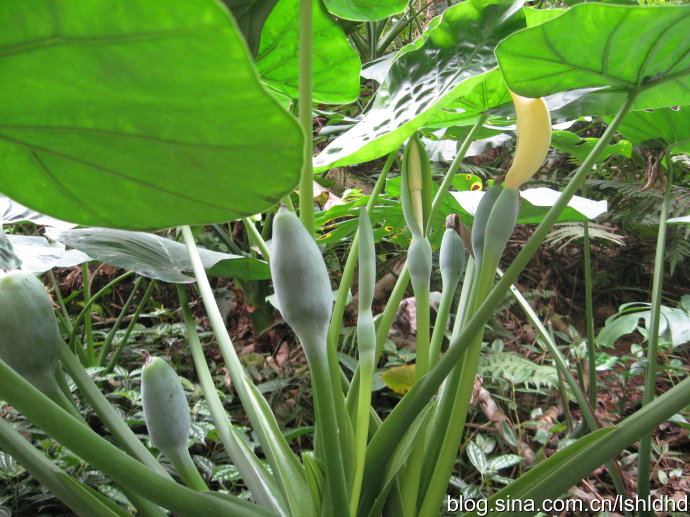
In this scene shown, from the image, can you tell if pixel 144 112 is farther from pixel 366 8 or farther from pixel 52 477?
pixel 366 8

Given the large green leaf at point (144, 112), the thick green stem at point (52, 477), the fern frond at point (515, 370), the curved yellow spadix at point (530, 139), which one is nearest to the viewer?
the large green leaf at point (144, 112)

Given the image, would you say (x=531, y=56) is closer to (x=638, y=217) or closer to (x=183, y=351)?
(x=183, y=351)

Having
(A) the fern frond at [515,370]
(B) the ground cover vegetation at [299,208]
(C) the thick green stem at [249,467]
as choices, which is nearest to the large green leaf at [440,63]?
(B) the ground cover vegetation at [299,208]

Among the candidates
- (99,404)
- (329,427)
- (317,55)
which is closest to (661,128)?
(317,55)

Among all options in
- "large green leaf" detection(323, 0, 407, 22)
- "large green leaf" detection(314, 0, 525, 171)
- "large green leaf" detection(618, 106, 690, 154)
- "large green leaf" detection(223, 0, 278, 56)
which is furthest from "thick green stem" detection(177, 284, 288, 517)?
"large green leaf" detection(618, 106, 690, 154)

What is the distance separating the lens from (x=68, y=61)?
175 mm

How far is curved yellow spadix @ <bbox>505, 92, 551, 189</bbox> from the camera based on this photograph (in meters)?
0.41

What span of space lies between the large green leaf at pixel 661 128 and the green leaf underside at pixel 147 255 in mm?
616

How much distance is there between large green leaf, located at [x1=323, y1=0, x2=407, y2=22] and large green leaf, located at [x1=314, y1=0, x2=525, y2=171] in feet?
0.32

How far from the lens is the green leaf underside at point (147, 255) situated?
553 millimetres

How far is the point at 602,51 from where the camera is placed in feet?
1.30

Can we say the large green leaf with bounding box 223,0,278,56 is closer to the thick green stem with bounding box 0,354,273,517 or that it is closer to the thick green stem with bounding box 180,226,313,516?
the thick green stem with bounding box 180,226,313,516

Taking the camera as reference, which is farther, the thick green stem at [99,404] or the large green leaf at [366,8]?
the large green leaf at [366,8]

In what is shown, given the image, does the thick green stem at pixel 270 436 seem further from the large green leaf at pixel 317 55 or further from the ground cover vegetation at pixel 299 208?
the large green leaf at pixel 317 55
